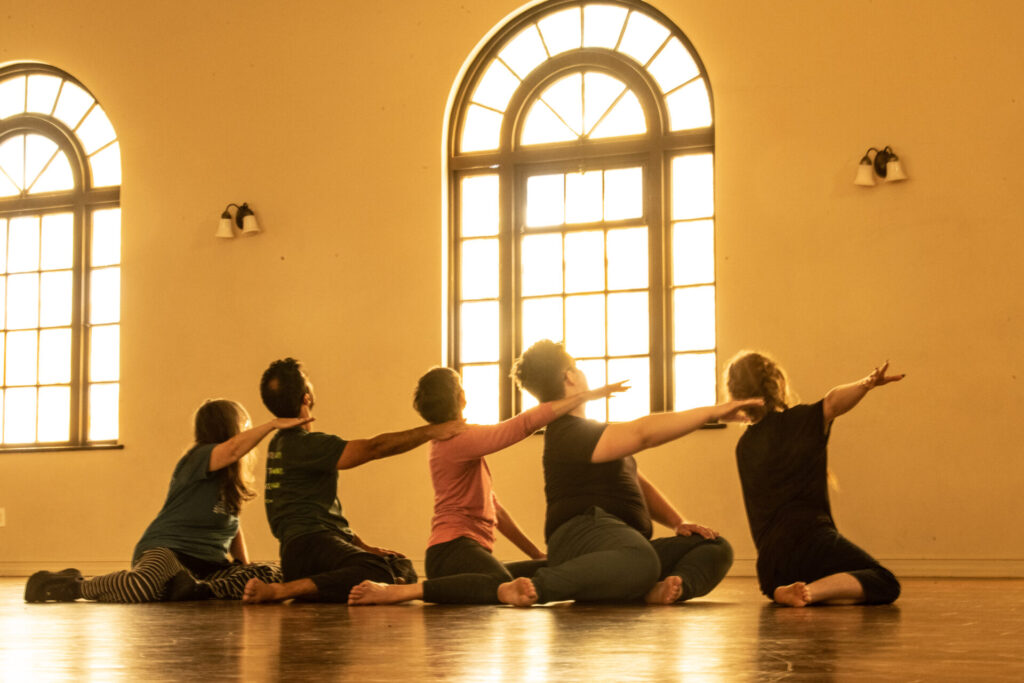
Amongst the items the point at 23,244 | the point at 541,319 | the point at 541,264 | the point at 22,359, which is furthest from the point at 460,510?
the point at 23,244

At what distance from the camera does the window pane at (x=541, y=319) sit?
7238 mm

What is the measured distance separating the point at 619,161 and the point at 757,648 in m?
4.90

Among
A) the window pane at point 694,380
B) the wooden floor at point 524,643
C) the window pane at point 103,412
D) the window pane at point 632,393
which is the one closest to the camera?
the wooden floor at point 524,643

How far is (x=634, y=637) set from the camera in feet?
9.41

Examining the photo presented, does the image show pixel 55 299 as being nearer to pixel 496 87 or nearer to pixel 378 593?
pixel 496 87

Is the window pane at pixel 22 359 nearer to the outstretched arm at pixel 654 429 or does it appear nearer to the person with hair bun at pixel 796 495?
the outstretched arm at pixel 654 429

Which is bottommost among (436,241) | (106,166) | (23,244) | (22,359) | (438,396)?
(438,396)

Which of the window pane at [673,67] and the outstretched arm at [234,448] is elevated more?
the window pane at [673,67]

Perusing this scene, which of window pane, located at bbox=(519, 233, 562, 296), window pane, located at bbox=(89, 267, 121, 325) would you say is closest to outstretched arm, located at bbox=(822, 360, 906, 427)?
window pane, located at bbox=(519, 233, 562, 296)

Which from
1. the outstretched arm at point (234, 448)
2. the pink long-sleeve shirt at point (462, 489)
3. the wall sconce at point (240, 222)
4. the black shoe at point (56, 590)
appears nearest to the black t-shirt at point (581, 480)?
the pink long-sleeve shirt at point (462, 489)

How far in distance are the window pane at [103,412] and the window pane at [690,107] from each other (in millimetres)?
3820

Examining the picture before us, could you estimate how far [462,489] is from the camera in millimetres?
4316

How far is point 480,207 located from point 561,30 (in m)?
1.09

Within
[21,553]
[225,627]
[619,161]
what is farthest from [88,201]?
[225,627]
